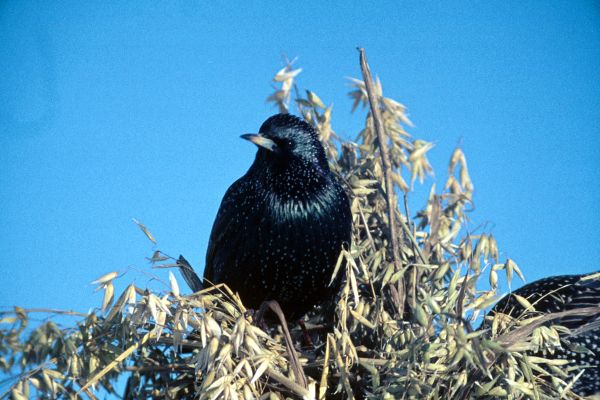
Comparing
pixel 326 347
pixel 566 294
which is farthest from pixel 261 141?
pixel 566 294

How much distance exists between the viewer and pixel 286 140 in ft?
5.90

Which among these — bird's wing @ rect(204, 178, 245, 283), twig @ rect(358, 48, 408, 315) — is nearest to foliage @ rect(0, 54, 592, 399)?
twig @ rect(358, 48, 408, 315)

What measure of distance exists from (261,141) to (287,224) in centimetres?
21

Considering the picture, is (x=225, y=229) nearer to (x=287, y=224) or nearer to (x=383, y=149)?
(x=287, y=224)

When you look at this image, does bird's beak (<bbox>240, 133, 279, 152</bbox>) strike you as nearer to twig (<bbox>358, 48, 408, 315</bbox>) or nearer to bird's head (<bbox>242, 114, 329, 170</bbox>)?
bird's head (<bbox>242, 114, 329, 170</bbox>)

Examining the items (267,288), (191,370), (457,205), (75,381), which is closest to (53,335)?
(75,381)

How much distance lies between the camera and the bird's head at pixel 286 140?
5.89ft

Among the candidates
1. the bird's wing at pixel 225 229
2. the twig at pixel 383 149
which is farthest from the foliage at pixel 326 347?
the bird's wing at pixel 225 229

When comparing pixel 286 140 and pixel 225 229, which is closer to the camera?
pixel 286 140

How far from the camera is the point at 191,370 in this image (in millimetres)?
1672

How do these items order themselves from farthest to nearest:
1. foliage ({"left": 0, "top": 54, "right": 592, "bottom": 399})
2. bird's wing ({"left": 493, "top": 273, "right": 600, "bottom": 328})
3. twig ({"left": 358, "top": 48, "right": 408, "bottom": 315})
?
bird's wing ({"left": 493, "top": 273, "right": 600, "bottom": 328}) → twig ({"left": 358, "top": 48, "right": 408, "bottom": 315}) → foliage ({"left": 0, "top": 54, "right": 592, "bottom": 399})

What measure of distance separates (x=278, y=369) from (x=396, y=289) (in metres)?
0.45

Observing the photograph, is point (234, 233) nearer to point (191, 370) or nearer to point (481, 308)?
point (191, 370)

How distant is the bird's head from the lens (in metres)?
1.79
